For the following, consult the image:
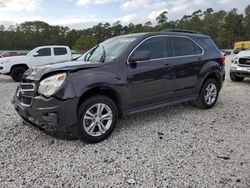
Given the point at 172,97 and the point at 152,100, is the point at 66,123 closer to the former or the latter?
the point at 152,100

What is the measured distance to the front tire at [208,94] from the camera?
5.57 m

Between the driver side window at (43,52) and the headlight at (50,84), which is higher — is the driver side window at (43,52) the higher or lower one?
the higher one

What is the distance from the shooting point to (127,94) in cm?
412

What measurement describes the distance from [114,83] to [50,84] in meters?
0.98

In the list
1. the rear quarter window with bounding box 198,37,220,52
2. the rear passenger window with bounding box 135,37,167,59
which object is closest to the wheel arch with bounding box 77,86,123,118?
the rear passenger window with bounding box 135,37,167,59

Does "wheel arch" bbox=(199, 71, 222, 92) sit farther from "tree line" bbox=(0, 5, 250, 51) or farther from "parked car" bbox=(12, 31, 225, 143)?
"tree line" bbox=(0, 5, 250, 51)

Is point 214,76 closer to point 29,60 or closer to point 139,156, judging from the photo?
point 139,156

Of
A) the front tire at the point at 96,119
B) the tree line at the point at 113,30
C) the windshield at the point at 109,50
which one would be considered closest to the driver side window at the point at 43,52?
the windshield at the point at 109,50

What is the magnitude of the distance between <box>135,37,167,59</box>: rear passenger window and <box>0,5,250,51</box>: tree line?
57.9 m

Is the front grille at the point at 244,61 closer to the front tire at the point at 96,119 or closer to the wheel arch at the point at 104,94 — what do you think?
the wheel arch at the point at 104,94

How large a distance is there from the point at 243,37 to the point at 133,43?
85466 mm

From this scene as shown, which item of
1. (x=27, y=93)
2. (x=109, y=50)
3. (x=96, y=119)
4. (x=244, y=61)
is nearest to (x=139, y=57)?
(x=109, y=50)

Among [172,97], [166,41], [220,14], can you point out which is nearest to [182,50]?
[166,41]

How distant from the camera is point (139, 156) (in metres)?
3.46
